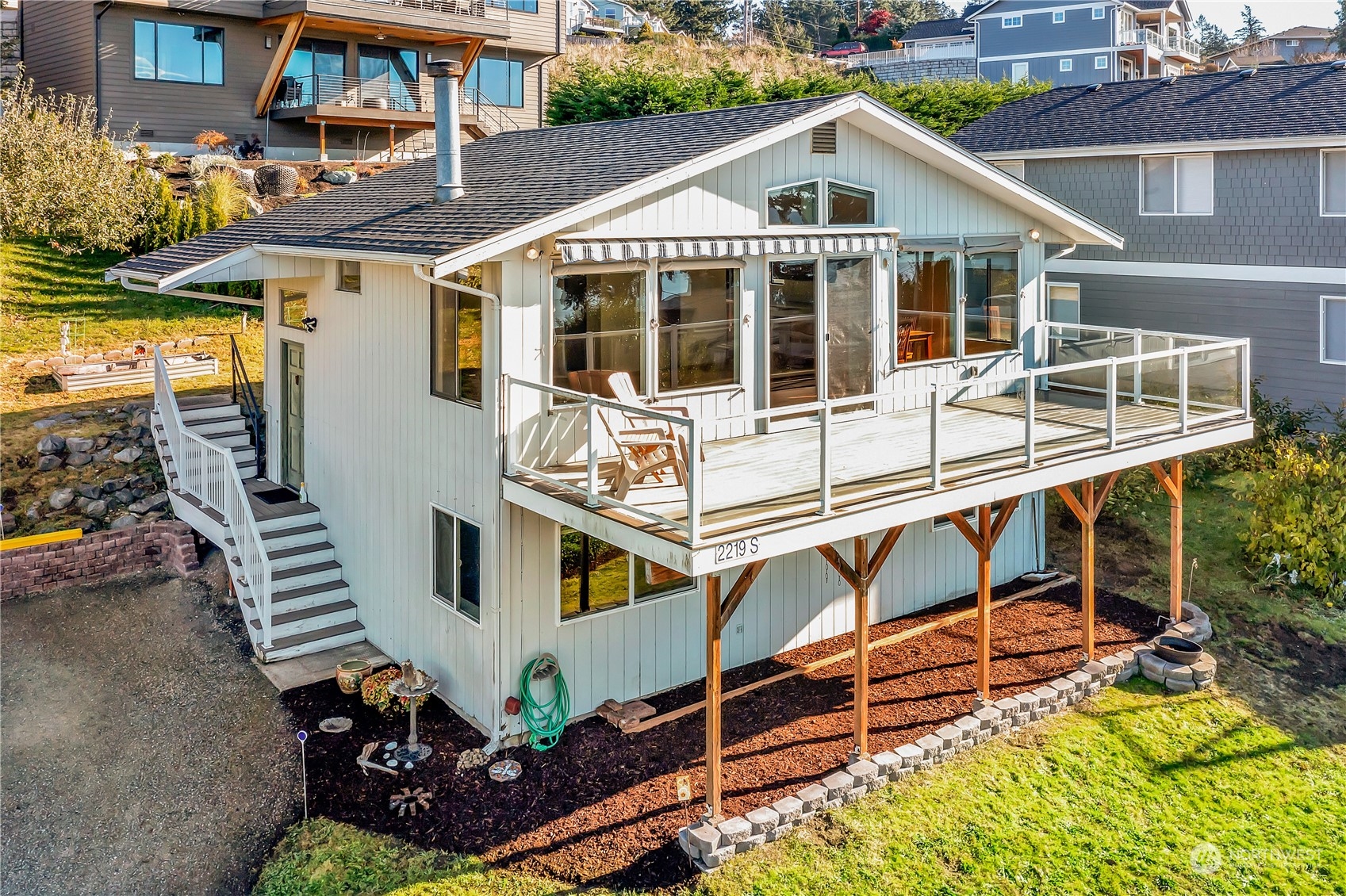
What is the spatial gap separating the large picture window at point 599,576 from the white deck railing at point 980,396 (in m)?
0.89

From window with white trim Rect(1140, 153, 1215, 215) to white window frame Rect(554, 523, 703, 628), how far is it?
44.5 feet

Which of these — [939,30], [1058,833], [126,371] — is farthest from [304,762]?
[939,30]

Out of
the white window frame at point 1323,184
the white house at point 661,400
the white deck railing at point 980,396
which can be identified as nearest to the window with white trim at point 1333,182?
the white window frame at point 1323,184

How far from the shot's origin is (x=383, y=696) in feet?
36.7

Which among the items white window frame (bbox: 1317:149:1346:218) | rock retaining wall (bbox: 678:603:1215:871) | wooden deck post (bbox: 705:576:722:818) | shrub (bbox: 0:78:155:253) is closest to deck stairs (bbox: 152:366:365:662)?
wooden deck post (bbox: 705:576:722:818)

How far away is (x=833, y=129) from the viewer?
40.2ft

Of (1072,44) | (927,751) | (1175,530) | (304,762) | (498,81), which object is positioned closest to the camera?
(304,762)

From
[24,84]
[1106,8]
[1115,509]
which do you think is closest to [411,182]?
[1115,509]

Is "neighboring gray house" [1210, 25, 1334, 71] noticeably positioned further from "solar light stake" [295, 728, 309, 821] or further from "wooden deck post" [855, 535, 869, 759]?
"solar light stake" [295, 728, 309, 821]

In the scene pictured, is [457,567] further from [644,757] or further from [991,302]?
[991,302]

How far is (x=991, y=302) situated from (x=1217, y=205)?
8098 millimetres

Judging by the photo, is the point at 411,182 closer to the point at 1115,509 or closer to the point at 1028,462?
the point at 1028,462

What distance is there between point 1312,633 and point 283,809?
12361mm

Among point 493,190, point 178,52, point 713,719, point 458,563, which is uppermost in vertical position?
point 178,52
